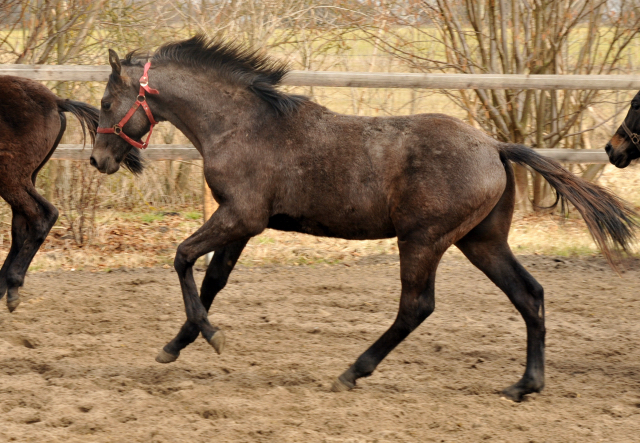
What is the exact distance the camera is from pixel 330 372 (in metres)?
3.99

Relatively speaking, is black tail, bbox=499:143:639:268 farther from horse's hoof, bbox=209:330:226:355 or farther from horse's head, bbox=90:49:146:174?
horse's head, bbox=90:49:146:174

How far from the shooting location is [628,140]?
4.85 metres

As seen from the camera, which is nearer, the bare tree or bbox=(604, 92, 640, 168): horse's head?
bbox=(604, 92, 640, 168): horse's head

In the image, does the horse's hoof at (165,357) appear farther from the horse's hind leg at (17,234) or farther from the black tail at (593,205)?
the black tail at (593,205)

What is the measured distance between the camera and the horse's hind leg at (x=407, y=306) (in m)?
3.68

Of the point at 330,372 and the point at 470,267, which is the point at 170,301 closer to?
the point at 330,372

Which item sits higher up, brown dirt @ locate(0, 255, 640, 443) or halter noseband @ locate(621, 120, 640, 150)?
halter noseband @ locate(621, 120, 640, 150)

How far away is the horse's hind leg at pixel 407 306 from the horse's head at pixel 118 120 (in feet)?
5.46

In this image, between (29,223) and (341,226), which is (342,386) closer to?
(341,226)

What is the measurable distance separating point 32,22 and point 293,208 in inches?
200

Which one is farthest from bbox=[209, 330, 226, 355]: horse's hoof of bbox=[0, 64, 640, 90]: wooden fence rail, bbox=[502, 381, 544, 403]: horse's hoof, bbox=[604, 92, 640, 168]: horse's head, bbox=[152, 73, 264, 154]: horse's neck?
bbox=[604, 92, 640, 168]: horse's head

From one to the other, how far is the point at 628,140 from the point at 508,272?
170 cm

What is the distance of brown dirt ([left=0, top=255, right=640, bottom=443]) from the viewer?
126 inches

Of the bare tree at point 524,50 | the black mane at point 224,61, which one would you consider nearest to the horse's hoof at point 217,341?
the black mane at point 224,61
